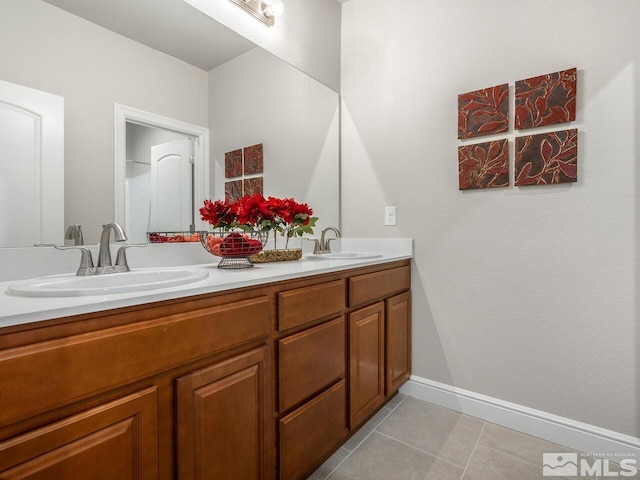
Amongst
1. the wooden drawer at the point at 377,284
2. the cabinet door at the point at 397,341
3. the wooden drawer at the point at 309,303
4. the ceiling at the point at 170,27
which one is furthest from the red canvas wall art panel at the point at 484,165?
the ceiling at the point at 170,27

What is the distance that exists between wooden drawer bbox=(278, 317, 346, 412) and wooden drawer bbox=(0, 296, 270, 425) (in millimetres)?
239

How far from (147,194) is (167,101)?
393 millimetres

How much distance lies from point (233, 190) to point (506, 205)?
4.37 feet

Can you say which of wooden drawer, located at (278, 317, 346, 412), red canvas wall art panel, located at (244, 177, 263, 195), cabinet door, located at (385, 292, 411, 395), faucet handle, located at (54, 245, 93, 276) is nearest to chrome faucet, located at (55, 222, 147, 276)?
faucet handle, located at (54, 245, 93, 276)

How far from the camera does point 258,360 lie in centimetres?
105

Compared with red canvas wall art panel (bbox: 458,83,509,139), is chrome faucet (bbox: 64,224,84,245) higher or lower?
lower

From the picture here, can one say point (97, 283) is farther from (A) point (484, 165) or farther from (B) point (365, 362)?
(A) point (484, 165)

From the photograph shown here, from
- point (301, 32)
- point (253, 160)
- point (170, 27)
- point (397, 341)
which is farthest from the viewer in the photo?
point (301, 32)

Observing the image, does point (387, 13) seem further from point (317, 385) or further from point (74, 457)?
point (74, 457)

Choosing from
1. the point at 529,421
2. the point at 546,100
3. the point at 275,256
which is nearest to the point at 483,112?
the point at 546,100

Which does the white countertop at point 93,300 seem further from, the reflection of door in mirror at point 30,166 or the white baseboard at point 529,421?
the white baseboard at point 529,421

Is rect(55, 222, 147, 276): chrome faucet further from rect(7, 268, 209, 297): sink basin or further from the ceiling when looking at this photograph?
the ceiling

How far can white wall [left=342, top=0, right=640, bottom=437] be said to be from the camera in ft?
4.70

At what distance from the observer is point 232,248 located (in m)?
1.34
